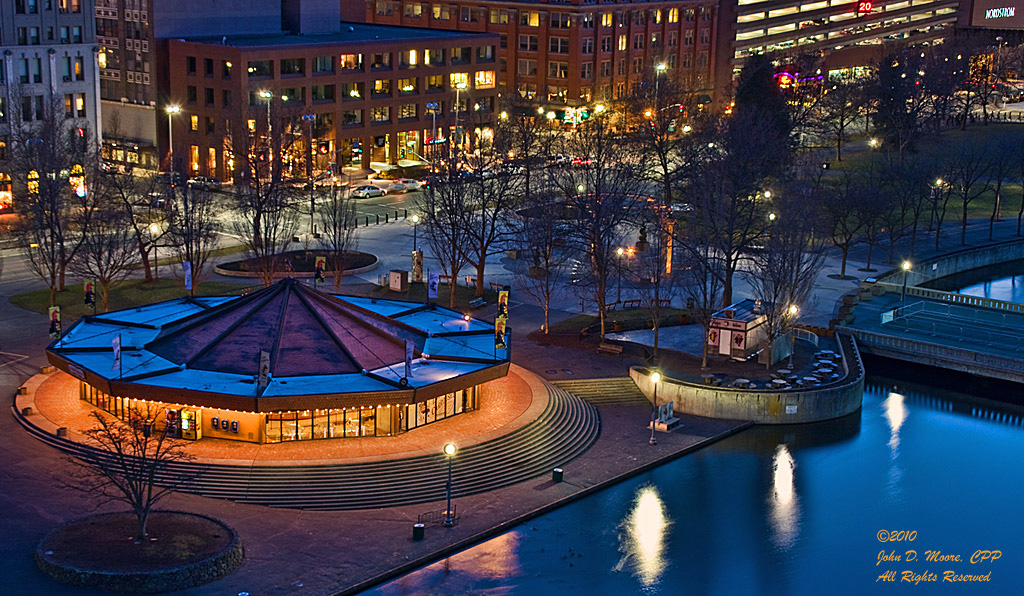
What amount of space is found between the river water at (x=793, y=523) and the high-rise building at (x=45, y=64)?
237 feet

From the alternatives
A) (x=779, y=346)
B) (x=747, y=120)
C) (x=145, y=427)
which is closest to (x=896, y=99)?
(x=747, y=120)

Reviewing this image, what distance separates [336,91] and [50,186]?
57.6 metres

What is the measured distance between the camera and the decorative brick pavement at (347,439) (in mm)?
62344

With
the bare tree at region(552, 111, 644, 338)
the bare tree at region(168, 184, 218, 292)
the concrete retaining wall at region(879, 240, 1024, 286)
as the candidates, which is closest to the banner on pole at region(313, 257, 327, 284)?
the bare tree at region(168, 184, 218, 292)

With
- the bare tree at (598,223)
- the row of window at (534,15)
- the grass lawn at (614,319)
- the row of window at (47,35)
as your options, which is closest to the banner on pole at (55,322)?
the grass lawn at (614,319)

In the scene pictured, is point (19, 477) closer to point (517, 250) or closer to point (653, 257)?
point (653, 257)

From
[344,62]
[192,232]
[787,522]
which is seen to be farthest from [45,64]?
[787,522]

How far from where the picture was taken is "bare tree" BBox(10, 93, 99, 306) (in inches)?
3457

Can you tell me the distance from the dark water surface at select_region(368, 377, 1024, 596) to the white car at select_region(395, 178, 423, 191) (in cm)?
6760

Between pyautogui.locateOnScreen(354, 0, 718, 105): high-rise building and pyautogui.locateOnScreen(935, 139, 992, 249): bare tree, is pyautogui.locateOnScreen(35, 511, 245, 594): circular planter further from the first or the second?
pyautogui.locateOnScreen(354, 0, 718, 105): high-rise building

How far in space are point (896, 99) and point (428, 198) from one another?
227ft

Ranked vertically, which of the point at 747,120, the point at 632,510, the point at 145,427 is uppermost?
the point at 747,120

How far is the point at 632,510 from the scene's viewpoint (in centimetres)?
6212

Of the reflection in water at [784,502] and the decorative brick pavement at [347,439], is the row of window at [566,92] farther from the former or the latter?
the reflection in water at [784,502]
